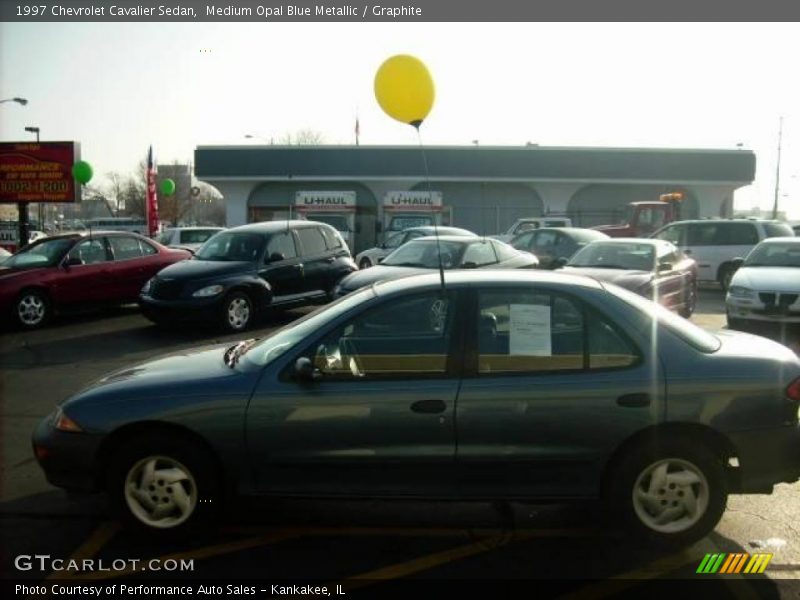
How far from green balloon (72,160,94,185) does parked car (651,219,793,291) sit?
569 inches

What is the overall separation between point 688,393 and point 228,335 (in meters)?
8.40

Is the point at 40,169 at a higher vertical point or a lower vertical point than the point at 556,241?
higher

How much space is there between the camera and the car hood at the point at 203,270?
11352 millimetres

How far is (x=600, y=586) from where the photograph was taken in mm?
3715

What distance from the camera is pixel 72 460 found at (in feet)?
13.8

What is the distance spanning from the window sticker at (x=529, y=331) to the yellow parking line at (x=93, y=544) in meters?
2.59

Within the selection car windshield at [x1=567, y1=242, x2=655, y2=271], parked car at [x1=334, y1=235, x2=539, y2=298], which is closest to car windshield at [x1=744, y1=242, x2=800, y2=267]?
car windshield at [x1=567, y1=242, x2=655, y2=271]

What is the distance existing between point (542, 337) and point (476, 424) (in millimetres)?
653

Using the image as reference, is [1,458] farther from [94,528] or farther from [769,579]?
[769,579]

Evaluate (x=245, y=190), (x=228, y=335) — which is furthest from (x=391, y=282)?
(x=245, y=190)

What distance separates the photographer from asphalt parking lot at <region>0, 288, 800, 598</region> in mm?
3809

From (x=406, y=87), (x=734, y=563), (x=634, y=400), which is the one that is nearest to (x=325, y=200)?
(x=406, y=87)

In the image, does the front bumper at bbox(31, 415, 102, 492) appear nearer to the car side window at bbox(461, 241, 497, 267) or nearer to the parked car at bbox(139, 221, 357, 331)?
the parked car at bbox(139, 221, 357, 331)

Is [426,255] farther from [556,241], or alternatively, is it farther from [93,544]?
[93,544]
